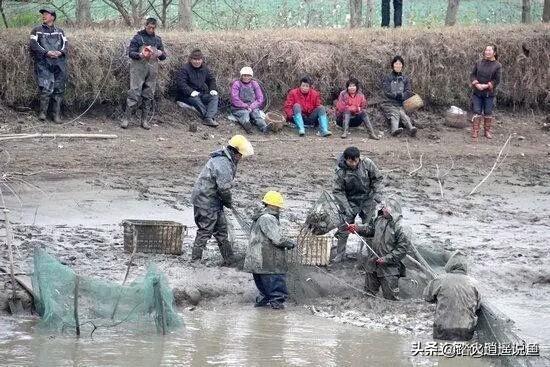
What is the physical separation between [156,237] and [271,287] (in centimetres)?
182

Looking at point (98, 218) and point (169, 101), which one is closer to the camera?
point (98, 218)

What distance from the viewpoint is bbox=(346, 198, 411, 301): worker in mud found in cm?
1366

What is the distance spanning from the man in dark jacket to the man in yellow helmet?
26.8 ft

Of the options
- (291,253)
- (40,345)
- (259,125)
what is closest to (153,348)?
(40,345)

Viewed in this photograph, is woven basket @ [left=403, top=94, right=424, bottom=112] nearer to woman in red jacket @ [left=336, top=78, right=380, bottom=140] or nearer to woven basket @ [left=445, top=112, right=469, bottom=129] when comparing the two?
woven basket @ [left=445, top=112, right=469, bottom=129]

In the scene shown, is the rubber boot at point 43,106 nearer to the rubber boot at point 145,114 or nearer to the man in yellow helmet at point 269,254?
the rubber boot at point 145,114

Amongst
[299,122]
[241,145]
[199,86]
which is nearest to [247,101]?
[199,86]

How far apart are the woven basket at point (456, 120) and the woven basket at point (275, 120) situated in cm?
370

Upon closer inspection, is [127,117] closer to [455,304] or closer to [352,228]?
[352,228]

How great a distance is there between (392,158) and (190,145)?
3.52 m

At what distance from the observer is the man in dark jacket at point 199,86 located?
21844 mm

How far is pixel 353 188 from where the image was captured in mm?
15055

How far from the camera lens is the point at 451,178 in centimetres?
2031

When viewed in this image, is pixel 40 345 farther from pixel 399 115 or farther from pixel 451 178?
pixel 399 115
